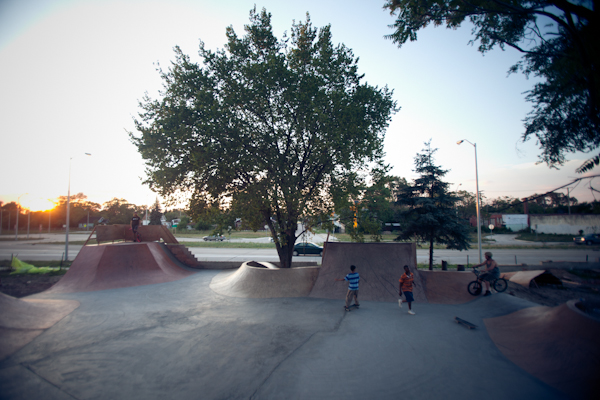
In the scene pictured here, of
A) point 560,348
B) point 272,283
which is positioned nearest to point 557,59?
point 560,348

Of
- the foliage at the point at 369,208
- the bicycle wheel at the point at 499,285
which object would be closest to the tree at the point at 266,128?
the foliage at the point at 369,208

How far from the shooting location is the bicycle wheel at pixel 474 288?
403 inches

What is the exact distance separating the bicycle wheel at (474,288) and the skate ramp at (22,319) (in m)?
13.8

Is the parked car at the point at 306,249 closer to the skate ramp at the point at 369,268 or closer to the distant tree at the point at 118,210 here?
the skate ramp at the point at 369,268

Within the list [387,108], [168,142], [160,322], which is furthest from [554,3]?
[168,142]

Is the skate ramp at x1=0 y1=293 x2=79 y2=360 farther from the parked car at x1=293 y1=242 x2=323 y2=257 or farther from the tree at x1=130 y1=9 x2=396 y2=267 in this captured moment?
the parked car at x1=293 y1=242 x2=323 y2=257

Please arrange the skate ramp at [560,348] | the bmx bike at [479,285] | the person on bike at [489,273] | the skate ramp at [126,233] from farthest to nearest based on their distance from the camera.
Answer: the skate ramp at [126,233]
the bmx bike at [479,285]
the person on bike at [489,273]
the skate ramp at [560,348]

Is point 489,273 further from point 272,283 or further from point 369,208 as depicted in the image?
point 272,283

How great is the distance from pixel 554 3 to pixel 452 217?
1240cm

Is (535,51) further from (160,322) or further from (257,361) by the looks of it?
(160,322)

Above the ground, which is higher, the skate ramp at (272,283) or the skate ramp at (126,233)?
the skate ramp at (126,233)

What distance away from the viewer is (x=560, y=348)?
4953 mm

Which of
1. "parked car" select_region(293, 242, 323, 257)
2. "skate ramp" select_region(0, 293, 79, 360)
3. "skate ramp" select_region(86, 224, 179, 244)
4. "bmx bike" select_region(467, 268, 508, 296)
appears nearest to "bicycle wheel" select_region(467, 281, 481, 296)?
"bmx bike" select_region(467, 268, 508, 296)

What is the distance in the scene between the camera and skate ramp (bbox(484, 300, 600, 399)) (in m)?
4.25
